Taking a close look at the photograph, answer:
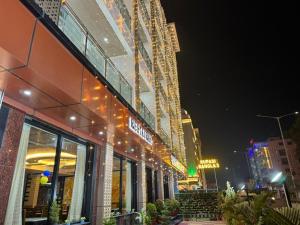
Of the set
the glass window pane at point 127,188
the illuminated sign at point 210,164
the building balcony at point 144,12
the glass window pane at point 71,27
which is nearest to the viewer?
the glass window pane at point 71,27

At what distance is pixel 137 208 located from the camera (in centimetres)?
1362

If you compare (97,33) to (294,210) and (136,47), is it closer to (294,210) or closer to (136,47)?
(136,47)

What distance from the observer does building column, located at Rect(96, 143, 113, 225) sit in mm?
8829

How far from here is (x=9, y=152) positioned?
5.48 meters

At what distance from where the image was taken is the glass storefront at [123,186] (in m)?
→ 12.0

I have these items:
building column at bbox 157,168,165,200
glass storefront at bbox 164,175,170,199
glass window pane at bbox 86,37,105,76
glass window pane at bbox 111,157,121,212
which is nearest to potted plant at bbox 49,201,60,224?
glass window pane at bbox 111,157,121,212

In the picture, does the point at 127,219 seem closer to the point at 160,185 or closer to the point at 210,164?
the point at 160,185

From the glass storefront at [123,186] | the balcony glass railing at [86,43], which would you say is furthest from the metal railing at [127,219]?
the balcony glass railing at [86,43]

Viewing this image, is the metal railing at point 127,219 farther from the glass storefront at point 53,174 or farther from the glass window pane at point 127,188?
the glass storefront at point 53,174

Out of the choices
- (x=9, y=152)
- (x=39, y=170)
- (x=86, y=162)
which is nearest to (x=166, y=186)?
(x=39, y=170)

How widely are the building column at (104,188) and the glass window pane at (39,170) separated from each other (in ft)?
6.22

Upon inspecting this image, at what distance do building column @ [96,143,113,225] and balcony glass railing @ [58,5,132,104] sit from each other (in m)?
3.62

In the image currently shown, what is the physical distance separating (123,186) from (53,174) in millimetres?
6277

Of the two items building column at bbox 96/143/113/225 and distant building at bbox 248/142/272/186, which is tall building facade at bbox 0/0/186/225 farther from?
distant building at bbox 248/142/272/186
